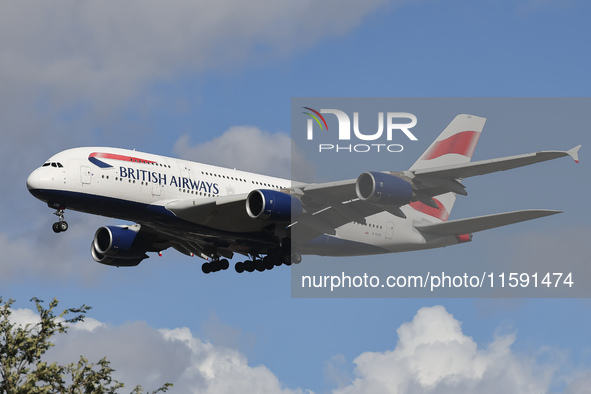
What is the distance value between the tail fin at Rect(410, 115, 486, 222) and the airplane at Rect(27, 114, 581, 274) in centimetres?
502

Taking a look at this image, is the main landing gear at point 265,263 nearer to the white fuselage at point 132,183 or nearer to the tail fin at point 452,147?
the white fuselage at point 132,183

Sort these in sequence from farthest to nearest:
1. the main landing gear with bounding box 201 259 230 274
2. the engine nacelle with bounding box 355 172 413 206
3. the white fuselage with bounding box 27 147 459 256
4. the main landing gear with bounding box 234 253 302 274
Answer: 1. the main landing gear with bounding box 201 259 230 274
2. the main landing gear with bounding box 234 253 302 274
3. the white fuselage with bounding box 27 147 459 256
4. the engine nacelle with bounding box 355 172 413 206

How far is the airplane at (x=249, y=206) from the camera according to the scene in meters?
41.3

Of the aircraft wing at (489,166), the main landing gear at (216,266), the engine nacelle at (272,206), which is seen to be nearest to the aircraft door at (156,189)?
the engine nacelle at (272,206)

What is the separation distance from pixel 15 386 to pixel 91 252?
28.2m

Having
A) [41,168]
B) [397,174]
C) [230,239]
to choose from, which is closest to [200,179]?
[230,239]

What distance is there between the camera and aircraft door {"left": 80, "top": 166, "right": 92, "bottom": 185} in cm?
4347

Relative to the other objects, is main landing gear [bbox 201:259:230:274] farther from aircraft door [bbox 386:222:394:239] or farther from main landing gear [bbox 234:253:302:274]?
aircraft door [bbox 386:222:394:239]

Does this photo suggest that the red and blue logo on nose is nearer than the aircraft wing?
No

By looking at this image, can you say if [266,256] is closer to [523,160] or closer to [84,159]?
[84,159]

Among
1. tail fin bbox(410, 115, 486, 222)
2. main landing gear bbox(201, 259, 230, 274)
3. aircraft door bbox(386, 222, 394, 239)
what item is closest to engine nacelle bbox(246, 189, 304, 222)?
aircraft door bbox(386, 222, 394, 239)

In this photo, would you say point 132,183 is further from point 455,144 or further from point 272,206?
point 455,144

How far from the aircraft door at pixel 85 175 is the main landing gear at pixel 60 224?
1869 mm

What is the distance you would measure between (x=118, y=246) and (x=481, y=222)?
20.3 meters
